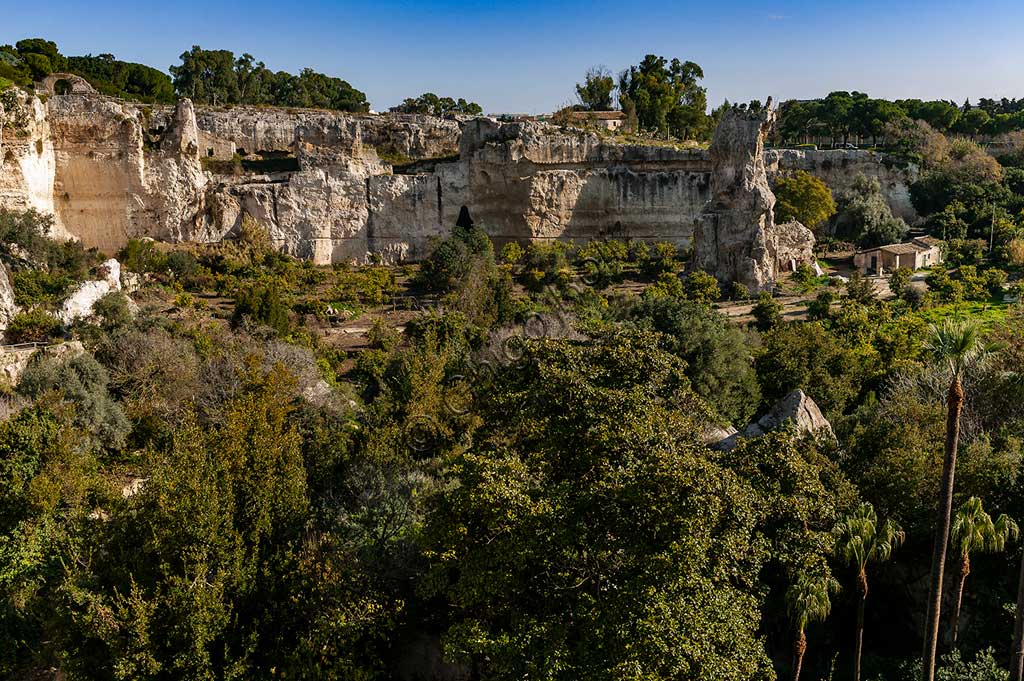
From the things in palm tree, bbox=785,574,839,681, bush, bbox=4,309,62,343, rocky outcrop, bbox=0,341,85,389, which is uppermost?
bush, bbox=4,309,62,343

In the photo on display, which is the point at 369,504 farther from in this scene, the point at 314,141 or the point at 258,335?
the point at 314,141

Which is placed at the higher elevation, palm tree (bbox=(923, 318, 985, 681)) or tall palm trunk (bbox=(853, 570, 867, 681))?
palm tree (bbox=(923, 318, 985, 681))

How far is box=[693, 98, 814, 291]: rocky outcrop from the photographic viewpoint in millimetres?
32312

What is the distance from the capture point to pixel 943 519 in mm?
9523

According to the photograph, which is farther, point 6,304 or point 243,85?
point 243,85

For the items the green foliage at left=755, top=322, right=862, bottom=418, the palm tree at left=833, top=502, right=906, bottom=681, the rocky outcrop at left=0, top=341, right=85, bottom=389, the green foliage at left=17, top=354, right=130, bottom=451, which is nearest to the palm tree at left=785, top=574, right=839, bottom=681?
the palm tree at left=833, top=502, right=906, bottom=681

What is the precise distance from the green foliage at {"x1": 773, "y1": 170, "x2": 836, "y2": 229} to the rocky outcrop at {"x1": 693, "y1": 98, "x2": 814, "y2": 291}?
6.63 m

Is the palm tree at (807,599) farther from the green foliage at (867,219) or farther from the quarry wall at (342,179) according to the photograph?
the green foliage at (867,219)

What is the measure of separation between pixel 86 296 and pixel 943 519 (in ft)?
78.8

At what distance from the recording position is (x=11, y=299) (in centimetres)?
2306

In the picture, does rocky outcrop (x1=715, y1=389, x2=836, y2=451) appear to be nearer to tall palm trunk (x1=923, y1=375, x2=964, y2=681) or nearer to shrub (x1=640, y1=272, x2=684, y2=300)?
tall palm trunk (x1=923, y1=375, x2=964, y2=681)

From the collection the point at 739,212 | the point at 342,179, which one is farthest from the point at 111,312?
the point at 739,212

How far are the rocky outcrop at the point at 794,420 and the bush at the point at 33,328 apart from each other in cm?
1860

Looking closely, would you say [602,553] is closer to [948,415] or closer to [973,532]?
[948,415]
